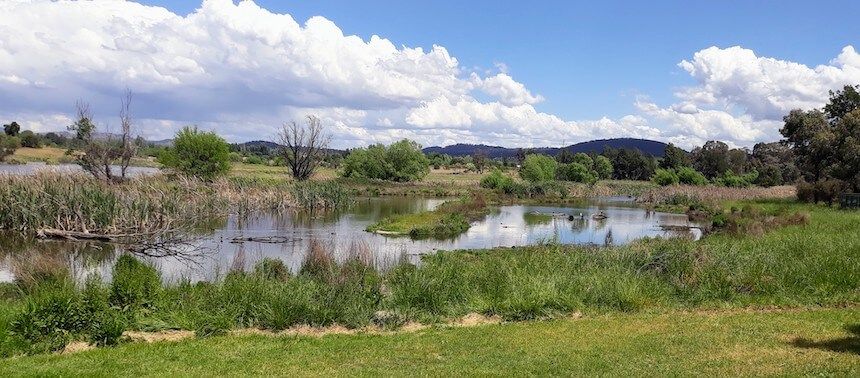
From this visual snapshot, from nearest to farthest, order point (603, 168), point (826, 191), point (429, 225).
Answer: point (429, 225)
point (826, 191)
point (603, 168)

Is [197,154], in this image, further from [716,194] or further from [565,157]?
[565,157]

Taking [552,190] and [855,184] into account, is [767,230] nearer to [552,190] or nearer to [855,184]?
[855,184]

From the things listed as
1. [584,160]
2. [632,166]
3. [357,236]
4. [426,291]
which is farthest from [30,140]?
[426,291]

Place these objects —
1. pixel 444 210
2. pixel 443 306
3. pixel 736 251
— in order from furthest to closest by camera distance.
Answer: pixel 444 210, pixel 736 251, pixel 443 306

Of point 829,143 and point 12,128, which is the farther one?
point 12,128

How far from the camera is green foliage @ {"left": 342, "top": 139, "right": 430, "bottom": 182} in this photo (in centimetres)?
8838

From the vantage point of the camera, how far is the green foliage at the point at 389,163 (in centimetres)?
8838

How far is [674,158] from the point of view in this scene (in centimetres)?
12394

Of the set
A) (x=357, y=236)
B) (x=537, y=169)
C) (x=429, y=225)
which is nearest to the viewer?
(x=357, y=236)

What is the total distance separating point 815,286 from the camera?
16.1 metres

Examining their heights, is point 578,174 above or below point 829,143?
below

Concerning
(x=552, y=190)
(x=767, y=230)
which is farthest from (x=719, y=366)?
(x=552, y=190)

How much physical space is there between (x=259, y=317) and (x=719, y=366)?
8.46 metres

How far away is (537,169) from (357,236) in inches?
2527
